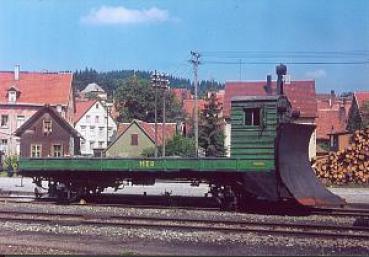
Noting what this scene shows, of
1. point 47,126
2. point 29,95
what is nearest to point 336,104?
point 29,95

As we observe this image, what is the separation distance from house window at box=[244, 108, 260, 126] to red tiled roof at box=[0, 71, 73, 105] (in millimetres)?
52845

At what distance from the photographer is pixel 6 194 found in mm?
24672

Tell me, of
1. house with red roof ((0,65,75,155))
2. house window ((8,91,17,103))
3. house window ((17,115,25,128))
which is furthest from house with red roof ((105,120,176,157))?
house window ((8,91,17,103))

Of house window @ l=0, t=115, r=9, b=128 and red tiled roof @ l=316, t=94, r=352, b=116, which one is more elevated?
red tiled roof @ l=316, t=94, r=352, b=116

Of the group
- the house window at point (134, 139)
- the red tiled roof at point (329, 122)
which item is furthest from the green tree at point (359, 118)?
the house window at point (134, 139)

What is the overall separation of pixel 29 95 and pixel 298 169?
5575 centimetres

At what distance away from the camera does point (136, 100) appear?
286ft

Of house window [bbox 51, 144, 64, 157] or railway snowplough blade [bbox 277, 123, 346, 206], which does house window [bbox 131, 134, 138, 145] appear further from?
railway snowplough blade [bbox 277, 123, 346, 206]

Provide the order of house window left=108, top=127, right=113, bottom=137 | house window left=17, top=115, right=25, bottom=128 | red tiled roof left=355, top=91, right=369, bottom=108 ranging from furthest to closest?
house window left=108, top=127, right=113, bottom=137 → red tiled roof left=355, top=91, right=369, bottom=108 → house window left=17, top=115, right=25, bottom=128

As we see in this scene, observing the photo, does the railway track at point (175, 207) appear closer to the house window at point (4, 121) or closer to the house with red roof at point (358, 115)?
the house with red roof at point (358, 115)

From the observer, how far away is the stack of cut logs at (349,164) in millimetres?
30750

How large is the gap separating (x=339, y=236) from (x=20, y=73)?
6381cm

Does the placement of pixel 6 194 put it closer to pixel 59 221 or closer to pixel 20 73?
pixel 59 221

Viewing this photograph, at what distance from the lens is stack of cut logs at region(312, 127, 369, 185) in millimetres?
30750
